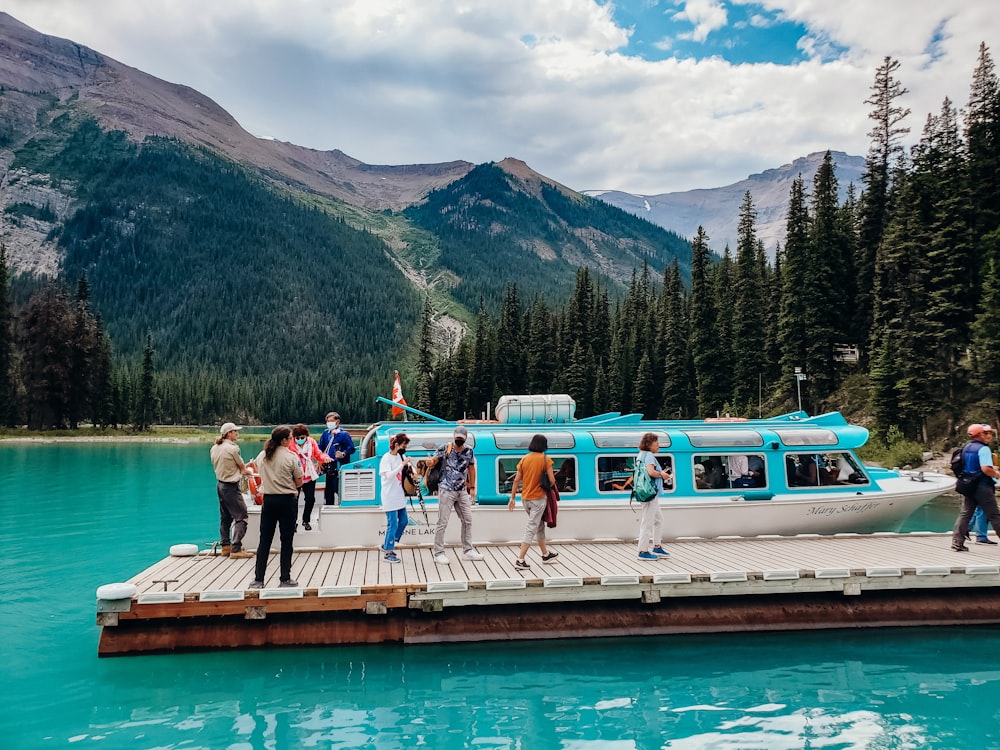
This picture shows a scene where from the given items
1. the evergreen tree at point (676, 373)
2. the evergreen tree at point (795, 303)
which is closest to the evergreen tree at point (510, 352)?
the evergreen tree at point (676, 373)

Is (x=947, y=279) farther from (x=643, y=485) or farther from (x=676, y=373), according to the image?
(x=643, y=485)

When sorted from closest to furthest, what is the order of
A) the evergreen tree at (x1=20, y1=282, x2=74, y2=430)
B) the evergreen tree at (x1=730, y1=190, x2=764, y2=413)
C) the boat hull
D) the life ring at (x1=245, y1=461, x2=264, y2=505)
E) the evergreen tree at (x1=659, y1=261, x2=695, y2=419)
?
1. the life ring at (x1=245, y1=461, x2=264, y2=505)
2. the boat hull
3. the evergreen tree at (x1=730, y1=190, x2=764, y2=413)
4. the evergreen tree at (x1=659, y1=261, x2=695, y2=419)
5. the evergreen tree at (x1=20, y1=282, x2=74, y2=430)

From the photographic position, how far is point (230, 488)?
11953 millimetres

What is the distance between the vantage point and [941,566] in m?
11.3

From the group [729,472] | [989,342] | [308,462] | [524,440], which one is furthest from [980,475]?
[989,342]

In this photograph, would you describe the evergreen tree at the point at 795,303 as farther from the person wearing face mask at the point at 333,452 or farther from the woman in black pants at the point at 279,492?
the woman in black pants at the point at 279,492

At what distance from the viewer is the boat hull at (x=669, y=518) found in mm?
13195

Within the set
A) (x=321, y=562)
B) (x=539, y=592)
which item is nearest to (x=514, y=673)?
(x=539, y=592)

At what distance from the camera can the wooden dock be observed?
9.96 metres

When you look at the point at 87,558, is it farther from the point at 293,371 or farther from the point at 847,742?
the point at 293,371

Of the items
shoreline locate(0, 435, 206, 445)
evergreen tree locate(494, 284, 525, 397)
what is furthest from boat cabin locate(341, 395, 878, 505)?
shoreline locate(0, 435, 206, 445)

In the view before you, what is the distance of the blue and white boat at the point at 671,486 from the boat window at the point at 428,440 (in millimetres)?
23

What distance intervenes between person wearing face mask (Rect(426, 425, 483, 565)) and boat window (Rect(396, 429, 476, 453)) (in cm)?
219

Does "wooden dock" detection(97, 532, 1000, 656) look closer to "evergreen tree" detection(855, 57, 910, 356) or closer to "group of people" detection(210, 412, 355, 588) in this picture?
"group of people" detection(210, 412, 355, 588)
